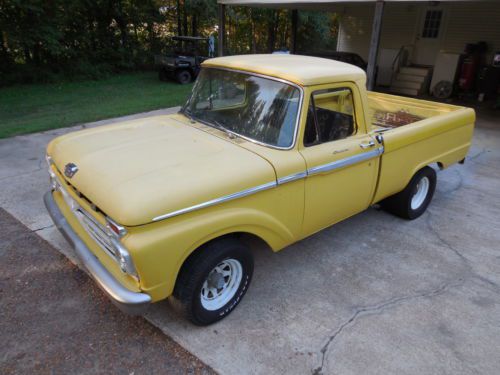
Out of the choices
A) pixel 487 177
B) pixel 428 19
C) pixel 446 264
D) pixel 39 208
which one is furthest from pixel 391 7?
pixel 39 208

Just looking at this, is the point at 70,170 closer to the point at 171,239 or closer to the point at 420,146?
the point at 171,239

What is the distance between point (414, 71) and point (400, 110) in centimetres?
937

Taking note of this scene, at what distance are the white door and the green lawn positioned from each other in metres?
8.65

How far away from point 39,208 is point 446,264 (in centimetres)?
463

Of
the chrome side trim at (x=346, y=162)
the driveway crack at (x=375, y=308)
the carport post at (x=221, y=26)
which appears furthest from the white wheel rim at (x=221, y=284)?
the carport post at (x=221, y=26)

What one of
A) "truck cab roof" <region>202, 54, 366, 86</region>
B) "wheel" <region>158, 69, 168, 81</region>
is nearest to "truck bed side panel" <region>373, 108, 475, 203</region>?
"truck cab roof" <region>202, 54, 366, 86</region>

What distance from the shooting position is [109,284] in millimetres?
2512

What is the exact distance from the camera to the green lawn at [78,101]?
8.61 m

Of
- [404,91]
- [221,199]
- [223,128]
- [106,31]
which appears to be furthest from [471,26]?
[106,31]

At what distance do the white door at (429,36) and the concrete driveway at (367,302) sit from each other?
1072 centimetres

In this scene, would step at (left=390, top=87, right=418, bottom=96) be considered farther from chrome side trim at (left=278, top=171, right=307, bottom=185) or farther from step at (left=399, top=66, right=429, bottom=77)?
chrome side trim at (left=278, top=171, right=307, bottom=185)

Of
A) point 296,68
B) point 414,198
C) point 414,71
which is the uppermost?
point 296,68

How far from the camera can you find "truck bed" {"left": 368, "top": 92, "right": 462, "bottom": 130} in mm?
4898

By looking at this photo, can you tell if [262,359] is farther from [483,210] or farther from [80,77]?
[80,77]
